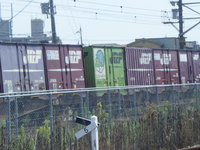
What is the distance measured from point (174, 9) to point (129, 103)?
38.9 m

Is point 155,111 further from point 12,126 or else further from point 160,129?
point 12,126

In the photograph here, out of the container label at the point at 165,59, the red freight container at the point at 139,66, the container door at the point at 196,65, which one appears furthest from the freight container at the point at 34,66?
the container door at the point at 196,65

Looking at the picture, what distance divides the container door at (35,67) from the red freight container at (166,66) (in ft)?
34.1

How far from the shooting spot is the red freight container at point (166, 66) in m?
32.2

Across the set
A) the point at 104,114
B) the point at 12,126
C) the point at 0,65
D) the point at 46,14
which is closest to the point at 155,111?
the point at 104,114

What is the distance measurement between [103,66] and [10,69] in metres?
7.23

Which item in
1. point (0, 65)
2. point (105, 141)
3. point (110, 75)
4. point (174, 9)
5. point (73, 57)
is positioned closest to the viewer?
point (105, 141)

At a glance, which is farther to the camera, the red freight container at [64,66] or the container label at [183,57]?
the container label at [183,57]

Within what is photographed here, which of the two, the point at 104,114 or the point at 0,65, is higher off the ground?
the point at 0,65

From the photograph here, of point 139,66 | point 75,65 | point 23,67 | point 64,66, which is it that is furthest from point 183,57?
point 23,67

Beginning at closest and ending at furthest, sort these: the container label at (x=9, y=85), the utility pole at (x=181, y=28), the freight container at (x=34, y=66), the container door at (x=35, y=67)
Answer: the container label at (x=9, y=85) < the freight container at (x=34, y=66) < the container door at (x=35, y=67) < the utility pole at (x=181, y=28)

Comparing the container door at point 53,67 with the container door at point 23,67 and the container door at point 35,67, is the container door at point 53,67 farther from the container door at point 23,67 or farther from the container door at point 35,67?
the container door at point 23,67

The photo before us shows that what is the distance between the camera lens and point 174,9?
165 feet

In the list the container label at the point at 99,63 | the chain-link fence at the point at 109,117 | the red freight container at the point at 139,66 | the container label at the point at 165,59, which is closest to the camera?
the chain-link fence at the point at 109,117
